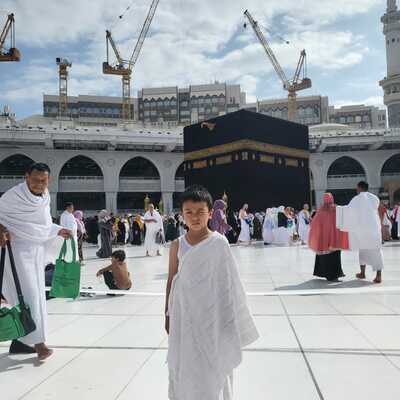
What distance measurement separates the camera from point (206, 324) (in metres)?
1.86

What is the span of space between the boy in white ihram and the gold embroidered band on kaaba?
18.7 m

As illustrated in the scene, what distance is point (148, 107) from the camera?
3177 inches

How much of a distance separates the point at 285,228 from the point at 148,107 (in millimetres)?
70596

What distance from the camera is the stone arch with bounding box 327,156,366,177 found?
133 feet

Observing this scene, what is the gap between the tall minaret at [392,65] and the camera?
180 feet

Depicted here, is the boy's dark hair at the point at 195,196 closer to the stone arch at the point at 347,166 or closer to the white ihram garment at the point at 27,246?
the white ihram garment at the point at 27,246

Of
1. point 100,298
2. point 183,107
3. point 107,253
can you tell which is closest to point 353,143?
point 107,253

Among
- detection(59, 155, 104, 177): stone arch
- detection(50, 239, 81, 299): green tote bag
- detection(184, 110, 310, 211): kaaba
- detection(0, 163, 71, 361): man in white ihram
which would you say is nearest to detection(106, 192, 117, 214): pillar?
detection(59, 155, 104, 177): stone arch

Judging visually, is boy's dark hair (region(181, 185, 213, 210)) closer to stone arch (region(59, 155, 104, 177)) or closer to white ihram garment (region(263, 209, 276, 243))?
white ihram garment (region(263, 209, 276, 243))

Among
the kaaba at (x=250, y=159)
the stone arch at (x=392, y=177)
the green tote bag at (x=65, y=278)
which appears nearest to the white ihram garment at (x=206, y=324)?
the green tote bag at (x=65, y=278)

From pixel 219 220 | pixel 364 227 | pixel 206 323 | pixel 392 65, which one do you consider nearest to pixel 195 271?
pixel 206 323

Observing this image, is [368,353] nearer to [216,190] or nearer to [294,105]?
[216,190]

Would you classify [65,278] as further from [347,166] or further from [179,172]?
[347,166]

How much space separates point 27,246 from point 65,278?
563 millimetres
